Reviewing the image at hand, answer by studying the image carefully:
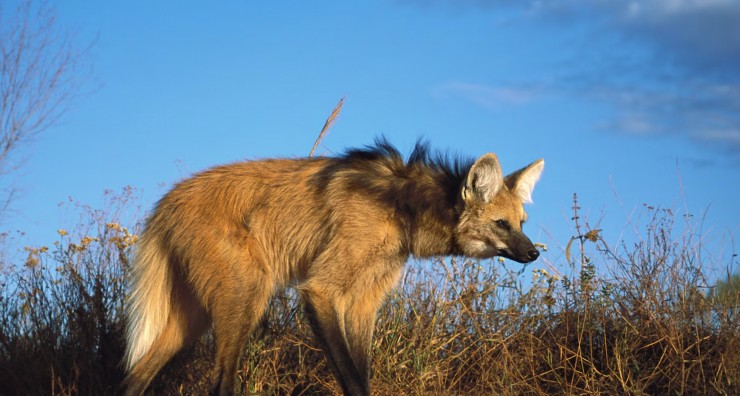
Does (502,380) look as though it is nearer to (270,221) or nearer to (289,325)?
(289,325)

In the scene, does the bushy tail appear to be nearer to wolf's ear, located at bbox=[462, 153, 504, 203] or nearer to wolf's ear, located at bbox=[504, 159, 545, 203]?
wolf's ear, located at bbox=[462, 153, 504, 203]

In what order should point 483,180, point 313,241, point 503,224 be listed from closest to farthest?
point 483,180 < point 503,224 < point 313,241

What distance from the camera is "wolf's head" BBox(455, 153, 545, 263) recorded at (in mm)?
4621

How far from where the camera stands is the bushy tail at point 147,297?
4938 millimetres

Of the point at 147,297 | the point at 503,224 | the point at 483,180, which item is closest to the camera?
the point at 483,180

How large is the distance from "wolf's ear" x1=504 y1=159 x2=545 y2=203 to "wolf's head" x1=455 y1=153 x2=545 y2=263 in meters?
0.15

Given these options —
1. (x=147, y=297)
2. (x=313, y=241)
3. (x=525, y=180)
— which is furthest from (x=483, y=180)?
(x=147, y=297)

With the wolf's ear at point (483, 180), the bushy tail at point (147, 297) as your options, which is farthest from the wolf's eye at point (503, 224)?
the bushy tail at point (147, 297)

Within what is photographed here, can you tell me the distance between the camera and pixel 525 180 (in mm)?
5062

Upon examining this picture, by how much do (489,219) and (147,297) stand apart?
2.31m

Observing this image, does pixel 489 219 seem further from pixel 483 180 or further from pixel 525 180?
pixel 525 180

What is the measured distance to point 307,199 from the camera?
4.89 m

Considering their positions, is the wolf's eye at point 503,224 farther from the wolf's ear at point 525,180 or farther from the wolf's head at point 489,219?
the wolf's ear at point 525,180

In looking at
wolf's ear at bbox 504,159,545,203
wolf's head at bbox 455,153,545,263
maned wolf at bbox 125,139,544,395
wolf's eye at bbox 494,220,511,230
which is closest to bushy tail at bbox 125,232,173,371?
maned wolf at bbox 125,139,544,395
